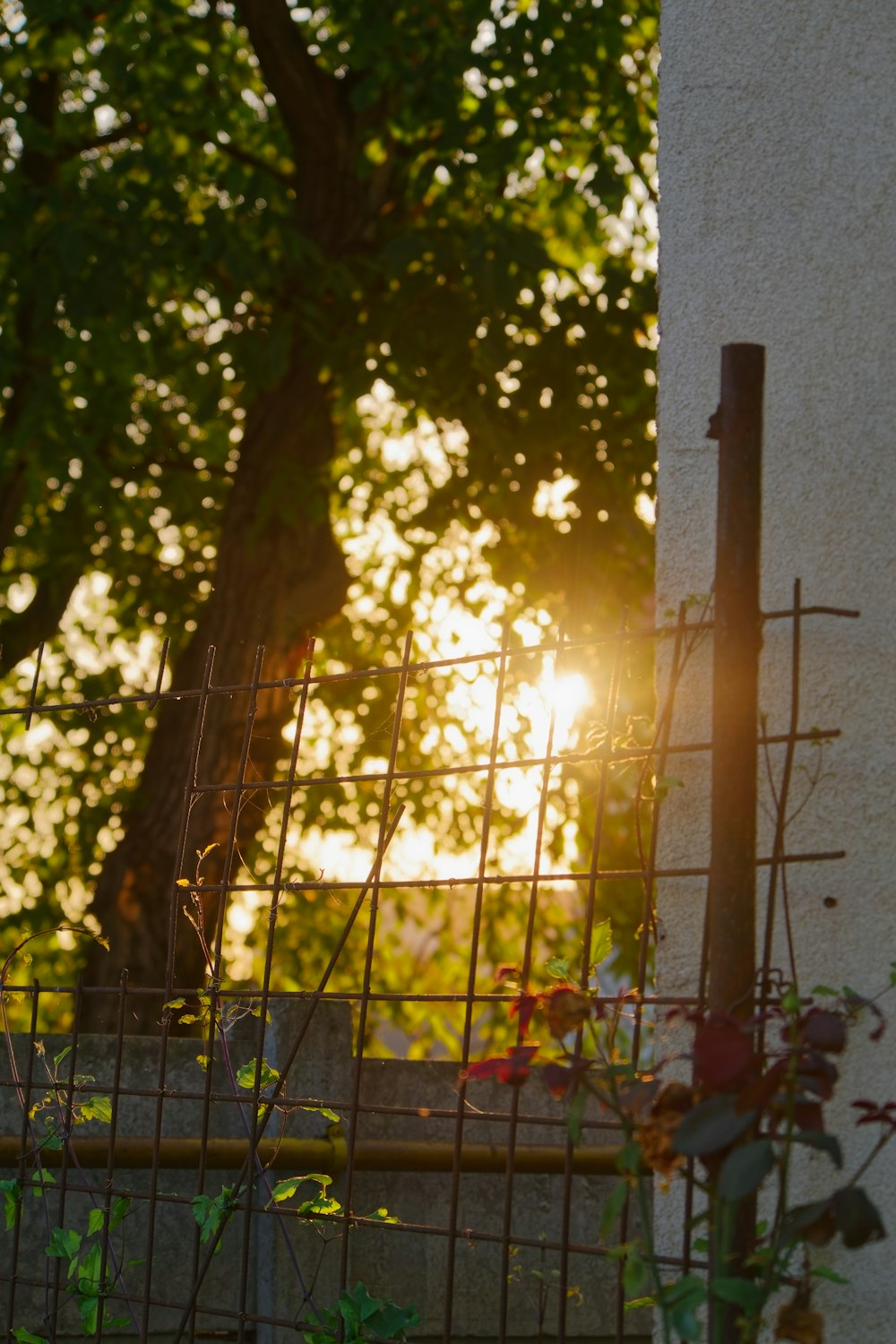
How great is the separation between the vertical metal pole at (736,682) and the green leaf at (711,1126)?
297 mm

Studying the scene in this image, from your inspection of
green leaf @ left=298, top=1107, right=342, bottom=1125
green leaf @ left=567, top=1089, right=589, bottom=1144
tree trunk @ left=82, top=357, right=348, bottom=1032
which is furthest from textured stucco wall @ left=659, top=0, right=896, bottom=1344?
tree trunk @ left=82, top=357, right=348, bottom=1032

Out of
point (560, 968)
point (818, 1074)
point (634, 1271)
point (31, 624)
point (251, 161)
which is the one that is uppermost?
point (251, 161)

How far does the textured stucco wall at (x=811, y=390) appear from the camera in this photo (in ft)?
7.46

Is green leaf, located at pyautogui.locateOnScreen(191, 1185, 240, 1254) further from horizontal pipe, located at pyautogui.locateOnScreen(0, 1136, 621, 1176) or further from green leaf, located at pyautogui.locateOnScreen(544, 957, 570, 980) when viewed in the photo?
green leaf, located at pyautogui.locateOnScreen(544, 957, 570, 980)

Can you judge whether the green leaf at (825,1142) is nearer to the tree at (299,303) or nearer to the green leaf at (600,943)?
the green leaf at (600,943)

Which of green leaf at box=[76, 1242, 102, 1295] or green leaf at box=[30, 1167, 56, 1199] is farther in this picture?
green leaf at box=[30, 1167, 56, 1199]

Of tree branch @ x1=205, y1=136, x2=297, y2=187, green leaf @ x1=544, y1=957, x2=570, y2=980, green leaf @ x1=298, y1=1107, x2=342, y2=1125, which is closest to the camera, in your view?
green leaf @ x1=544, y1=957, x2=570, y2=980

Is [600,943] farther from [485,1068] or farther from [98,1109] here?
[98,1109]

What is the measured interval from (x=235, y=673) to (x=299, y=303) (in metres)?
1.77

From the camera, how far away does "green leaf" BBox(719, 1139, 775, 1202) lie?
5.65 feet

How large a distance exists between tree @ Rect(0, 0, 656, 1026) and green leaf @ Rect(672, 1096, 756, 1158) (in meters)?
5.23

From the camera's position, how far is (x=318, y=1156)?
12.5 feet

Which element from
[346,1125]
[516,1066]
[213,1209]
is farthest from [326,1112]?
[516,1066]

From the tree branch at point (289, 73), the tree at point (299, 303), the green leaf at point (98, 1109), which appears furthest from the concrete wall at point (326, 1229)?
the tree branch at point (289, 73)
